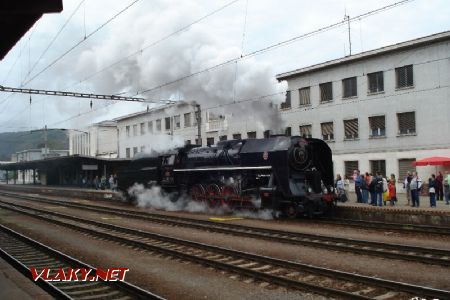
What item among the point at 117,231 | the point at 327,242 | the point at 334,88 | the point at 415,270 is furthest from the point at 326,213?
the point at 334,88

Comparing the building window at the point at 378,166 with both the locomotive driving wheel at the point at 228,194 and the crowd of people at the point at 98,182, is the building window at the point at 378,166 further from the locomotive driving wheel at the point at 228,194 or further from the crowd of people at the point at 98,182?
the crowd of people at the point at 98,182

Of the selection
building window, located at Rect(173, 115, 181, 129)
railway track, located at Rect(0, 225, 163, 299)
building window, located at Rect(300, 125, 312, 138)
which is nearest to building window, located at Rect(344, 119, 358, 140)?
building window, located at Rect(300, 125, 312, 138)

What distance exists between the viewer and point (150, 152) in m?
24.1

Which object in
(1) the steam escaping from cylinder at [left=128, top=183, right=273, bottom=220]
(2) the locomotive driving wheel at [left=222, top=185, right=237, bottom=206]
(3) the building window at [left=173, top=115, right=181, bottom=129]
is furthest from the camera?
(3) the building window at [left=173, top=115, right=181, bottom=129]

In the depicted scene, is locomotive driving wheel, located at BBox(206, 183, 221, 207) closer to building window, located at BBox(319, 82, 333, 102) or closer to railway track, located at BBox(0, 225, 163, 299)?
railway track, located at BBox(0, 225, 163, 299)

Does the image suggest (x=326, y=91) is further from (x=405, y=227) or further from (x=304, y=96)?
(x=405, y=227)

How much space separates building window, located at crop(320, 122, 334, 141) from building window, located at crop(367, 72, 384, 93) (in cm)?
394

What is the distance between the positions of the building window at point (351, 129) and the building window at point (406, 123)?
10.4ft

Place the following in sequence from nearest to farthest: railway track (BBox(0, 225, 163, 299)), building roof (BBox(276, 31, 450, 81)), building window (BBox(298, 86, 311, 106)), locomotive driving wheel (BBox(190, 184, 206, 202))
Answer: railway track (BBox(0, 225, 163, 299)) < locomotive driving wheel (BBox(190, 184, 206, 202)) < building roof (BBox(276, 31, 450, 81)) < building window (BBox(298, 86, 311, 106))

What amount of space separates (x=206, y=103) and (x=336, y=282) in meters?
16.5

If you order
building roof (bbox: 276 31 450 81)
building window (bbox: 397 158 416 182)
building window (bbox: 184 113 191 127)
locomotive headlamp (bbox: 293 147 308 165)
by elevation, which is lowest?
building window (bbox: 397 158 416 182)

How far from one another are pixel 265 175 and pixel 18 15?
38.0 ft

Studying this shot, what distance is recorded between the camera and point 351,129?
31.2 m

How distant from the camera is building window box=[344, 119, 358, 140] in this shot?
30953 millimetres
